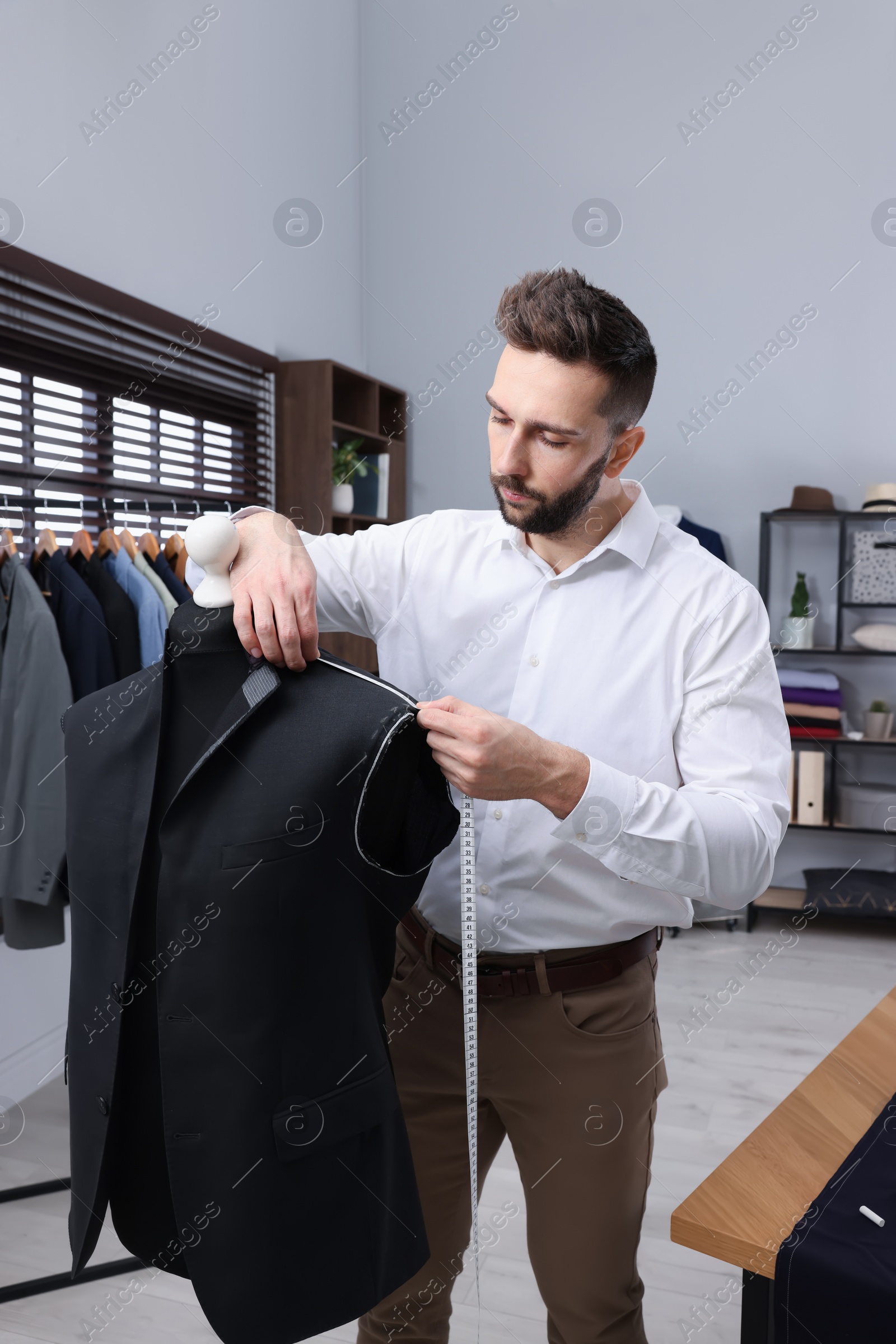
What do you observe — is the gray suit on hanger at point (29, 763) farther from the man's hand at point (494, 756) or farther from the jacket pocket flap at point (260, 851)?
the man's hand at point (494, 756)

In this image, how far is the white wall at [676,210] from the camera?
431cm

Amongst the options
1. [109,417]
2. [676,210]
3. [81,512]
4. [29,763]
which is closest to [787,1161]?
[29,763]

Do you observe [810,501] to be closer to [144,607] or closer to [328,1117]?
[144,607]

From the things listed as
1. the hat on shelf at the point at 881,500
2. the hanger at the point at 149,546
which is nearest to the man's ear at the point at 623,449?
the hanger at the point at 149,546

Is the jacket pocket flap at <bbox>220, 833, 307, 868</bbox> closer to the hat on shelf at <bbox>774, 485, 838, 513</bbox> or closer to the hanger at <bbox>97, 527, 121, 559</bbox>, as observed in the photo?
the hanger at <bbox>97, 527, 121, 559</bbox>

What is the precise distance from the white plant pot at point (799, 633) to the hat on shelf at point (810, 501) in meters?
0.46

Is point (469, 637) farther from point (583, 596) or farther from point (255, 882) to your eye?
point (255, 882)

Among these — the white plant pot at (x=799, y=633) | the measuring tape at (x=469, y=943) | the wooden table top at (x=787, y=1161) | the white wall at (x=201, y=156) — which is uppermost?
the white wall at (x=201, y=156)

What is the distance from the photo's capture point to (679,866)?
3.67 feet

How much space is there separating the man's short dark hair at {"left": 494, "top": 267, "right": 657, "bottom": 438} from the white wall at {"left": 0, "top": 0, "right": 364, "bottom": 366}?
2044mm

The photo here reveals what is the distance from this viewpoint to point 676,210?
4520mm

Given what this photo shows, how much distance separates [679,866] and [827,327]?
395 cm

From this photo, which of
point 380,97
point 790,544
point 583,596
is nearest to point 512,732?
point 583,596

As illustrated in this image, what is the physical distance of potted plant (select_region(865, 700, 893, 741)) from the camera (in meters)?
4.18
